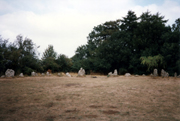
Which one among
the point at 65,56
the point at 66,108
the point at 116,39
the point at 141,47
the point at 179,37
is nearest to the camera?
the point at 66,108

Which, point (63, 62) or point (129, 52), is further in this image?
point (63, 62)

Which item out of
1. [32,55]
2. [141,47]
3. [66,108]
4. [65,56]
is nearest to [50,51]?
[65,56]

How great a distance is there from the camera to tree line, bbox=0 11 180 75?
1570cm

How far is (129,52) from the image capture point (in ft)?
65.6

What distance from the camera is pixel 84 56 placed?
29.8 metres

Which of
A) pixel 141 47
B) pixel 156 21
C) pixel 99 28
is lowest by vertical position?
pixel 141 47

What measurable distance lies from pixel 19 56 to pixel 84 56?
1556cm

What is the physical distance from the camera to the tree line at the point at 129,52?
1570cm

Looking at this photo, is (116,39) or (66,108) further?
(116,39)

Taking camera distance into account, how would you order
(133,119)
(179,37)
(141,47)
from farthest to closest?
1. (141,47)
2. (179,37)
3. (133,119)

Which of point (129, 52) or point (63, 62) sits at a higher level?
point (129, 52)

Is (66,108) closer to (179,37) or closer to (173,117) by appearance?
(173,117)

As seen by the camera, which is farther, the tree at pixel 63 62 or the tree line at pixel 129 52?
the tree at pixel 63 62

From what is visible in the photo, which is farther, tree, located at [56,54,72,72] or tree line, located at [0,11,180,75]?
tree, located at [56,54,72,72]
